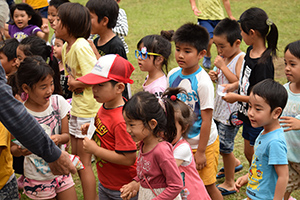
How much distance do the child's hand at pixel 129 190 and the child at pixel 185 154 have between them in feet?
1.05

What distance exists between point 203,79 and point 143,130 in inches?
36.6

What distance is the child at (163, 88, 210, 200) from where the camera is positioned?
253cm

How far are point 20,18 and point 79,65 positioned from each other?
277 centimetres

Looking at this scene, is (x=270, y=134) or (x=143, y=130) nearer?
(x=143, y=130)

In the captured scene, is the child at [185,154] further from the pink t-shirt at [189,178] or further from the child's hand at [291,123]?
the child's hand at [291,123]

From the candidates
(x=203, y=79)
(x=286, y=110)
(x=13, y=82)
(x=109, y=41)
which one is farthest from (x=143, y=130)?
(x=109, y=41)

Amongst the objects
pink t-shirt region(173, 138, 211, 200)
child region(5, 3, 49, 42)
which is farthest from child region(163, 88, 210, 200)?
child region(5, 3, 49, 42)

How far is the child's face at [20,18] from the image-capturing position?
5.76 metres

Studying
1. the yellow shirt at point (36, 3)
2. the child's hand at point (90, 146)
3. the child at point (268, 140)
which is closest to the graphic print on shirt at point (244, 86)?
the child at point (268, 140)

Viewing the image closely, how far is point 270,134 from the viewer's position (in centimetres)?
266

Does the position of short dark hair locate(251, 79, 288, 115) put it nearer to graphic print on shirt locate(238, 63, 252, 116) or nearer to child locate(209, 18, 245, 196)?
graphic print on shirt locate(238, 63, 252, 116)

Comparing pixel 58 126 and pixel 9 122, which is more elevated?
pixel 9 122

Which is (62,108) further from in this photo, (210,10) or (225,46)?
(210,10)

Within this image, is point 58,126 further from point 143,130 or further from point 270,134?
point 270,134
